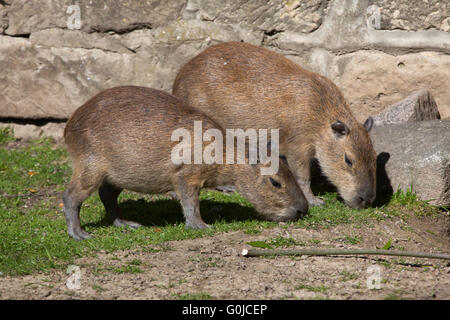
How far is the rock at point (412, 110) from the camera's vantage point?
657 centimetres

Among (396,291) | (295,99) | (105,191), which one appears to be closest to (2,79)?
(105,191)

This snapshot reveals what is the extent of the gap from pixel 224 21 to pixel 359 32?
5.18 ft

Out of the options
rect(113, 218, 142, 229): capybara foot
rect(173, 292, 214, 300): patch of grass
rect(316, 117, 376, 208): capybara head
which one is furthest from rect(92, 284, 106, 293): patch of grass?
rect(316, 117, 376, 208): capybara head

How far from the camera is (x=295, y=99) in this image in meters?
6.27

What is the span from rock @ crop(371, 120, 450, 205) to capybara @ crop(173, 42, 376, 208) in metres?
0.36

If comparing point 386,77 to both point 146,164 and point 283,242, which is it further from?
point 146,164

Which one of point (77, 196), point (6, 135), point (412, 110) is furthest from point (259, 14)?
point (6, 135)

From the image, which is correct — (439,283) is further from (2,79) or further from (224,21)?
(2,79)

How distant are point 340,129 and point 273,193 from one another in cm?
104

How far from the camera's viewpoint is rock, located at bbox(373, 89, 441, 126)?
21.5ft

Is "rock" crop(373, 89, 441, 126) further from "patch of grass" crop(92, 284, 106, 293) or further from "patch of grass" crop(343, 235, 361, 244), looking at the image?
"patch of grass" crop(92, 284, 106, 293)

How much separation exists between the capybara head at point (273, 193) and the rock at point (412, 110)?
→ 183cm

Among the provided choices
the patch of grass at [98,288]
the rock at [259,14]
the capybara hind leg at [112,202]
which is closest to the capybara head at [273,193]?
the capybara hind leg at [112,202]

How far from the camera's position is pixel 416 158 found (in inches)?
239
